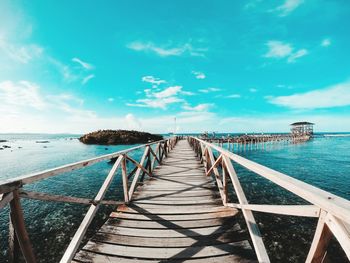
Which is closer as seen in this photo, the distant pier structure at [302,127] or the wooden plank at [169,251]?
the wooden plank at [169,251]

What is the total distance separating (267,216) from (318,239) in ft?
27.2

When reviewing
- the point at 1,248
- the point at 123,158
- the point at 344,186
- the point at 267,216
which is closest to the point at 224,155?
the point at 123,158

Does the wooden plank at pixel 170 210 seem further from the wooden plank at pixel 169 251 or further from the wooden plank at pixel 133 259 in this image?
the wooden plank at pixel 133 259

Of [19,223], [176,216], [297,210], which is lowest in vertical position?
[176,216]

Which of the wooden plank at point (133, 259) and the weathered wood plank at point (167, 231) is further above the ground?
the weathered wood plank at point (167, 231)

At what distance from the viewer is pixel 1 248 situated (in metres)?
6.45

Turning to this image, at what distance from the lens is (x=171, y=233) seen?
3320 millimetres

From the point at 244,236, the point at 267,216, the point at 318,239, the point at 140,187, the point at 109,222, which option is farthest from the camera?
the point at 267,216

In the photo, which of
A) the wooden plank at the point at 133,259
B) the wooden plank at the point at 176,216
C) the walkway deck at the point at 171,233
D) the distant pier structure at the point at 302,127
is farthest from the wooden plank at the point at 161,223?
the distant pier structure at the point at 302,127

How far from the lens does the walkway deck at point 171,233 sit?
9.05 feet

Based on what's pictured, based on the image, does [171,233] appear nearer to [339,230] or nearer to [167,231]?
[167,231]

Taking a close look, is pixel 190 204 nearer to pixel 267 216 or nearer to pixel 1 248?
pixel 267 216

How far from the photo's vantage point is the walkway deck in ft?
9.05

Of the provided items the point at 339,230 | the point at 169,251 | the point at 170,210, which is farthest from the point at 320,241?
the point at 170,210
